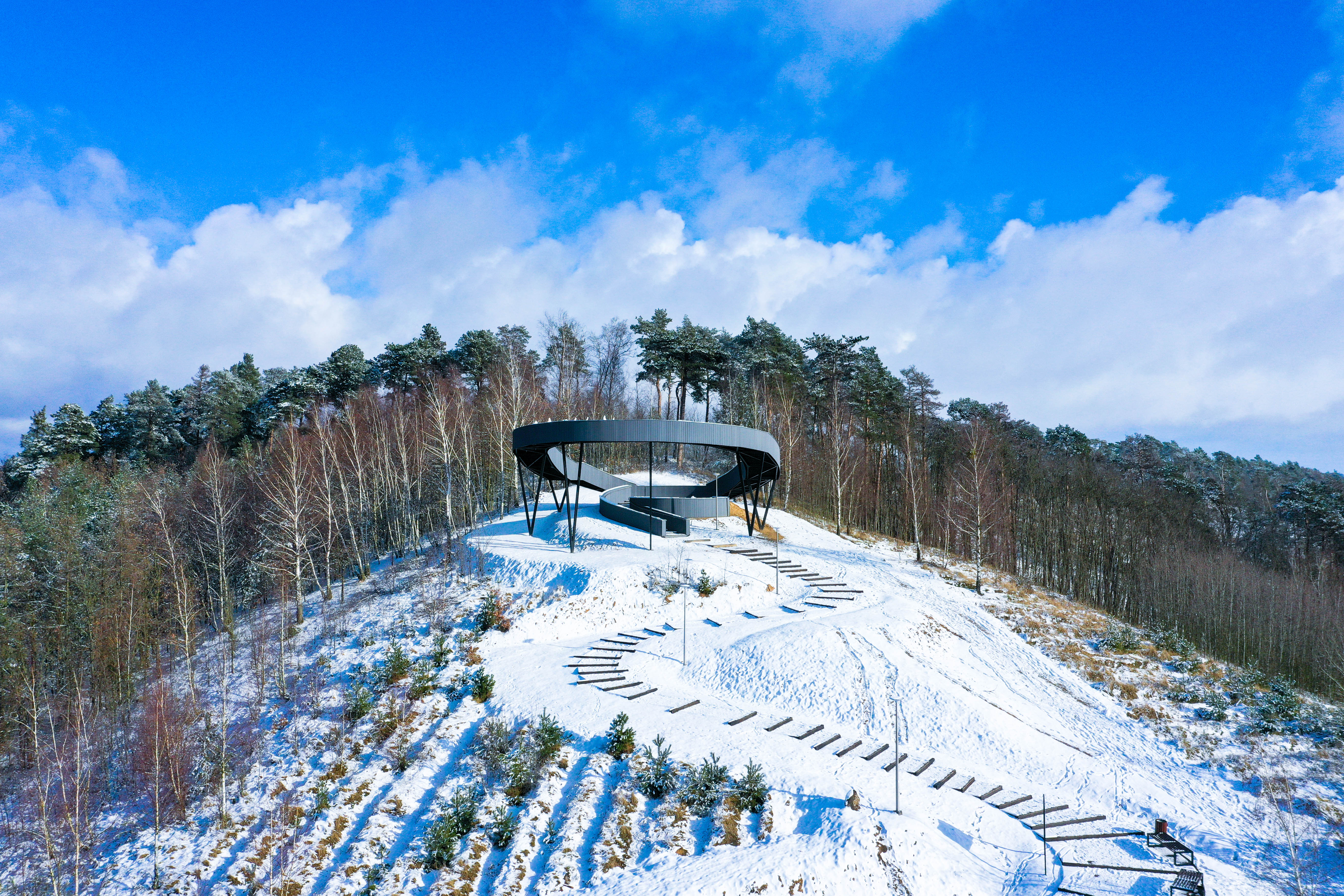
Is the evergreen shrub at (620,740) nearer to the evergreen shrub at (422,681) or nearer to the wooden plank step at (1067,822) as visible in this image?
the evergreen shrub at (422,681)

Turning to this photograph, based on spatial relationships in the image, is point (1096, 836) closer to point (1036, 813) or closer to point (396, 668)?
point (1036, 813)

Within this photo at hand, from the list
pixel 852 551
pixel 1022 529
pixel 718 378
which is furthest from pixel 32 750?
pixel 1022 529

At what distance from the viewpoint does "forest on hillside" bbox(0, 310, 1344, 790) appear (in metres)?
19.6

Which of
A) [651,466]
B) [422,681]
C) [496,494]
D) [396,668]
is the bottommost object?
[422,681]

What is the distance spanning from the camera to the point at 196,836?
35.6 feet

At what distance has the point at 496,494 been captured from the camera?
32844 mm

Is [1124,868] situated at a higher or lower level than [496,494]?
lower

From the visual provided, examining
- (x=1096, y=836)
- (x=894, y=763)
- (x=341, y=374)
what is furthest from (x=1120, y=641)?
(x=341, y=374)

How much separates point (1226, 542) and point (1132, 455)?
9.06 meters

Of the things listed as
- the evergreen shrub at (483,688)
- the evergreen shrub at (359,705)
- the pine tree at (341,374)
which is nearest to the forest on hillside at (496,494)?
the pine tree at (341,374)

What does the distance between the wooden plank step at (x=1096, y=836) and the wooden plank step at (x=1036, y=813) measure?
1.26ft

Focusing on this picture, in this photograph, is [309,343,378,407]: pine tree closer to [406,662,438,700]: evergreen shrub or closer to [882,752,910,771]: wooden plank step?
[406,662,438,700]: evergreen shrub

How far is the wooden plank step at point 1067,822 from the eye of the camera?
Answer: 9367 mm

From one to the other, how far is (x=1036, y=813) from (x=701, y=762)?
576 centimetres
